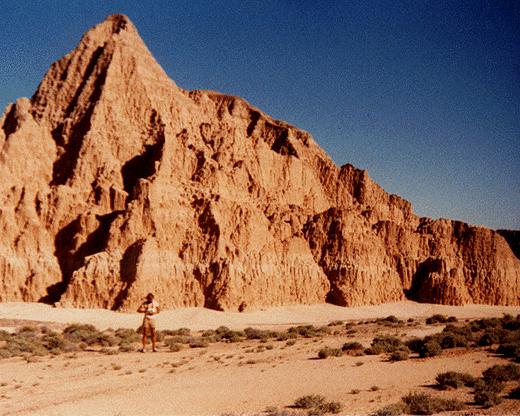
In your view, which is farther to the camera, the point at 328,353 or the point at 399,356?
the point at 328,353

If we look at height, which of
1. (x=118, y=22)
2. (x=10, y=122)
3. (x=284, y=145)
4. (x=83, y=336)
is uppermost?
(x=118, y=22)

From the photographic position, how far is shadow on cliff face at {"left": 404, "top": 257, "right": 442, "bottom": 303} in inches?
2488

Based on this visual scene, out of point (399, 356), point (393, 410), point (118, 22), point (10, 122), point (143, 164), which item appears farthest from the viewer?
point (118, 22)

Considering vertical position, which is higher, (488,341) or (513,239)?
(513,239)

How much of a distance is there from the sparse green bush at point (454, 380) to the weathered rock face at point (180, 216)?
38.2 meters

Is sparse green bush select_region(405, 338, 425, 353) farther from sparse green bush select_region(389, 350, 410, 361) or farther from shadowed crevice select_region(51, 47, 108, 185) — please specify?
shadowed crevice select_region(51, 47, 108, 185)

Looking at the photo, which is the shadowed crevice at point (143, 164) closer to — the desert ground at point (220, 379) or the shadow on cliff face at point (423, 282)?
the shadow on cliff face at point (423, 282)

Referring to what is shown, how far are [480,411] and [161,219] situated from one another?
4664 centimetres

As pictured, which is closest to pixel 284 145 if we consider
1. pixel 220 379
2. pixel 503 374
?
pixel 220 379

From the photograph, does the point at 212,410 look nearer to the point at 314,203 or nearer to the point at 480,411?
the point at 480,411

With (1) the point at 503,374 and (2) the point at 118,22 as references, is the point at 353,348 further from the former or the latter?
(2) the point at 118,22

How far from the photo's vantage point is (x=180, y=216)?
55.5 metres

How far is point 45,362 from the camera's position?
1967cm

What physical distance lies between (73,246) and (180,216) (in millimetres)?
11667
